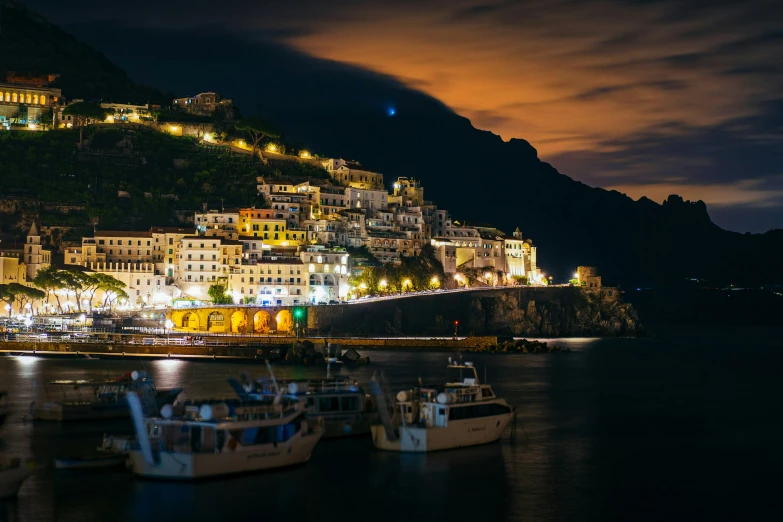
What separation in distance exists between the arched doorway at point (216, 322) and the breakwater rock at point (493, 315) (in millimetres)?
7385

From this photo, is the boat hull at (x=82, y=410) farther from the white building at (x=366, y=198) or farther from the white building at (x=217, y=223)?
the white building at (x=366, y=198)

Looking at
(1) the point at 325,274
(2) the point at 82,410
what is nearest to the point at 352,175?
(1) the point at 325,274

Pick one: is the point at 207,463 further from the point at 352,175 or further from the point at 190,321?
the point at 352,175

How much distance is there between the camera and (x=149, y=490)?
2877 centimetres

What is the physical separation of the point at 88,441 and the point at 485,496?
48.6ft

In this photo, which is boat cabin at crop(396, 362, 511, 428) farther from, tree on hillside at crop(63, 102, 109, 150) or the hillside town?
tree on hillside at crop(63, 102, 109, 150)

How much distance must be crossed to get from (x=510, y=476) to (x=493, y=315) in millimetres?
79127

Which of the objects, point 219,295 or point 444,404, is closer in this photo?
point 444,404

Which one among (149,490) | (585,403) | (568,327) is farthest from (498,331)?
(149,490)

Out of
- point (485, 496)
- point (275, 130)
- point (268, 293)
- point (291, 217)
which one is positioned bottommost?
point (485, 496)

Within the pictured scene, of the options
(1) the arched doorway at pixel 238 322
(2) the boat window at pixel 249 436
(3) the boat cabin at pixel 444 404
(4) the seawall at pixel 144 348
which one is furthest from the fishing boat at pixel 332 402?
(1) the arched doorway at pixel 238 322

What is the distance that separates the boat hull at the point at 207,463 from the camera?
2914cm

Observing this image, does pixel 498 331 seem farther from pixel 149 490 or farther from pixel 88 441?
pixel 149 490

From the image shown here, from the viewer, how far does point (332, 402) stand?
3644 cm
